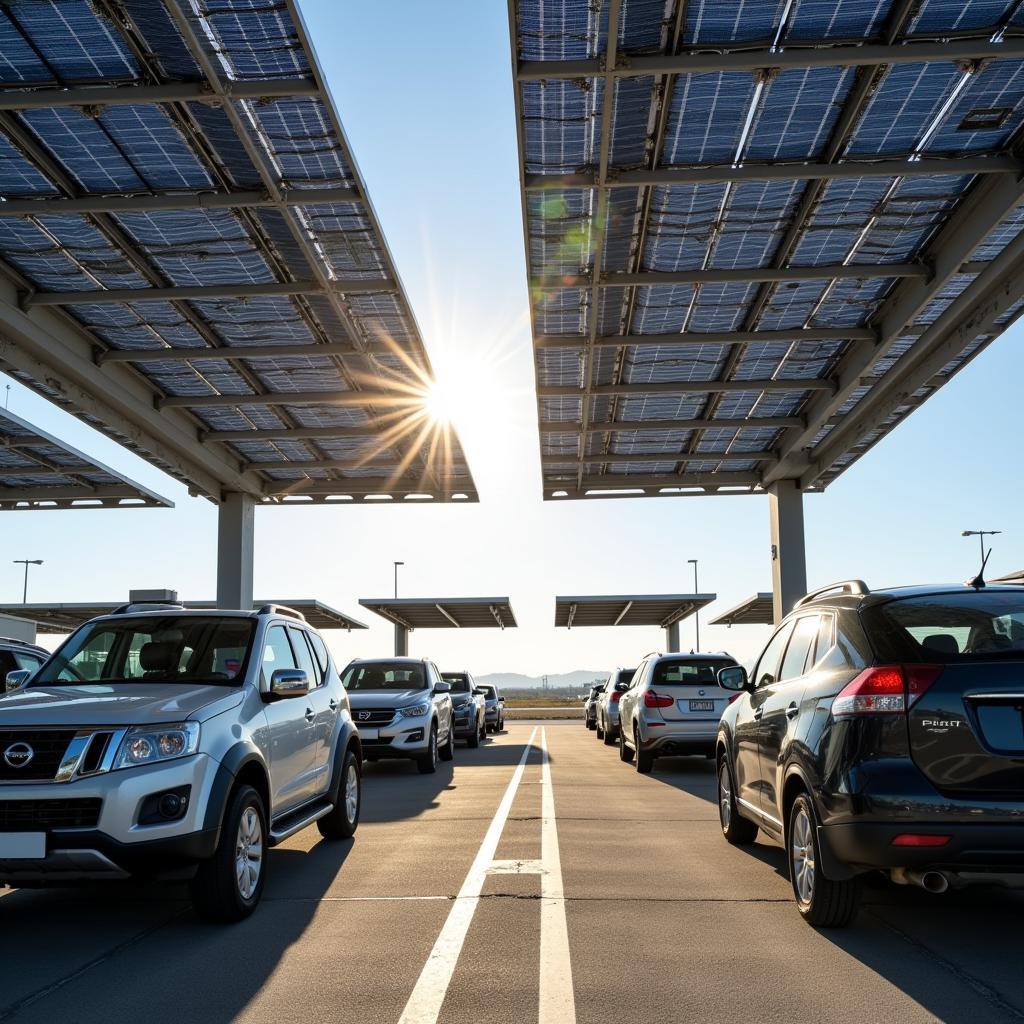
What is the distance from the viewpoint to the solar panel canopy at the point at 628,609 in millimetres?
38625

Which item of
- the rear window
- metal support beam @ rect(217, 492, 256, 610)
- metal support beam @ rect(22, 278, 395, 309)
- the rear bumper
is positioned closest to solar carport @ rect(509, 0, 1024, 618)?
metal support beam @ rect(22, 278, 395, 309)

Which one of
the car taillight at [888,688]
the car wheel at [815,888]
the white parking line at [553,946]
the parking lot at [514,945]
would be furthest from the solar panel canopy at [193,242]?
the car wheel at [815,888]

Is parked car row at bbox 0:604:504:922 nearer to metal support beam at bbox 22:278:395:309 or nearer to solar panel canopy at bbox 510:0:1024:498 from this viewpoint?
solar panel canopy at bbox 510:0:1024:498

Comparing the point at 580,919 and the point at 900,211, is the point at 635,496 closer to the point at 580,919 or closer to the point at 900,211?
the point at 900,211

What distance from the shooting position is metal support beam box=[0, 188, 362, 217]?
37.8 ft

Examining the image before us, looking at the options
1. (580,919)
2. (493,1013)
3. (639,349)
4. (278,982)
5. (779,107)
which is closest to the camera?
(493,1013)

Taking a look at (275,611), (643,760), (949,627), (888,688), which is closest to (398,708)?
(643,760)

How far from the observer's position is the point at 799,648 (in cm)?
705

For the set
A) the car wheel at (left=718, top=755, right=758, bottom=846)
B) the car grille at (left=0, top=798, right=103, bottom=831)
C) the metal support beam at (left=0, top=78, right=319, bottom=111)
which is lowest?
the car wheel at (left=718, top=755, right=758, bottom=846)

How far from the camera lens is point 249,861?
21.1 feet

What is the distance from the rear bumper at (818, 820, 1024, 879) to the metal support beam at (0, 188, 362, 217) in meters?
8.69

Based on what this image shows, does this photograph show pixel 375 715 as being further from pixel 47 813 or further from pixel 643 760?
pixel 47 813

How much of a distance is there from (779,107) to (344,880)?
7.94m

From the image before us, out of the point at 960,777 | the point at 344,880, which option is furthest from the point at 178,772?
the point at 960,777
